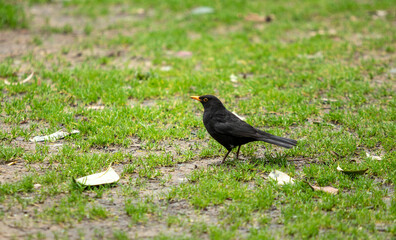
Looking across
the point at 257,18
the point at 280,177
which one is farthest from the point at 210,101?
the point at 257,18

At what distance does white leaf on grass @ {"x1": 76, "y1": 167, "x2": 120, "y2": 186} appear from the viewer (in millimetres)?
4521

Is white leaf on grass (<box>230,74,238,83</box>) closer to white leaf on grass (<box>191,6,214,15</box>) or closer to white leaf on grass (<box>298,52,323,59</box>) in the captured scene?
white leaf on grass (<box>298,52,323,59</box>)

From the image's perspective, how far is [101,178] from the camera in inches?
183

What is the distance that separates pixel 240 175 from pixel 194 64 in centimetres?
423

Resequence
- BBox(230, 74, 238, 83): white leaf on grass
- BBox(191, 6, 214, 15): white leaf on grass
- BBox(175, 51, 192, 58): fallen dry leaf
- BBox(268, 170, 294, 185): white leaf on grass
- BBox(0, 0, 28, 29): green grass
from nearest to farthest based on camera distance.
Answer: BBox(268, 170, 294, 185): white leaf on grass, BBox(230, 74, 238, 83): white leaf on grass, BBox(175, 51, 192, 58): fallen dry leaf, BBox(0, 0, 28, 29): green grass, BBox(191, 6, 214, 15): white leaf on grass

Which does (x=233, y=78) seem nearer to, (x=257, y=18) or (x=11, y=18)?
(x=257, y=18)

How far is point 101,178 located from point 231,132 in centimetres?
156

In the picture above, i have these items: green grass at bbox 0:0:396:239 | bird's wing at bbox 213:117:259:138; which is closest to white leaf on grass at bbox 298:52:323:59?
green grass at bbox 0:0:396:239

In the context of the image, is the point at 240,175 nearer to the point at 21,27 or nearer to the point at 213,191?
the point at 213,191

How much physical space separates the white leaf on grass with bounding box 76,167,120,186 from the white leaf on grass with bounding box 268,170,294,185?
1682mm

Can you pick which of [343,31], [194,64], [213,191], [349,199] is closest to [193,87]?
[194,64]

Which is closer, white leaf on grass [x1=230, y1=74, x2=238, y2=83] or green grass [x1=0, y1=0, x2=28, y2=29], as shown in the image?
white leaf on grass [x1=230, y1=74, x2=238, y2=83]

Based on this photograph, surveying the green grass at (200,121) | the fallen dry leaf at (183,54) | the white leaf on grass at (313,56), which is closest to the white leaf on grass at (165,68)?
the green grass at (200,121)

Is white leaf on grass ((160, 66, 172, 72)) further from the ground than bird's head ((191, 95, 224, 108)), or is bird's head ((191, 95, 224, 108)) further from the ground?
bird's head ((191, 95, 224, 108))
